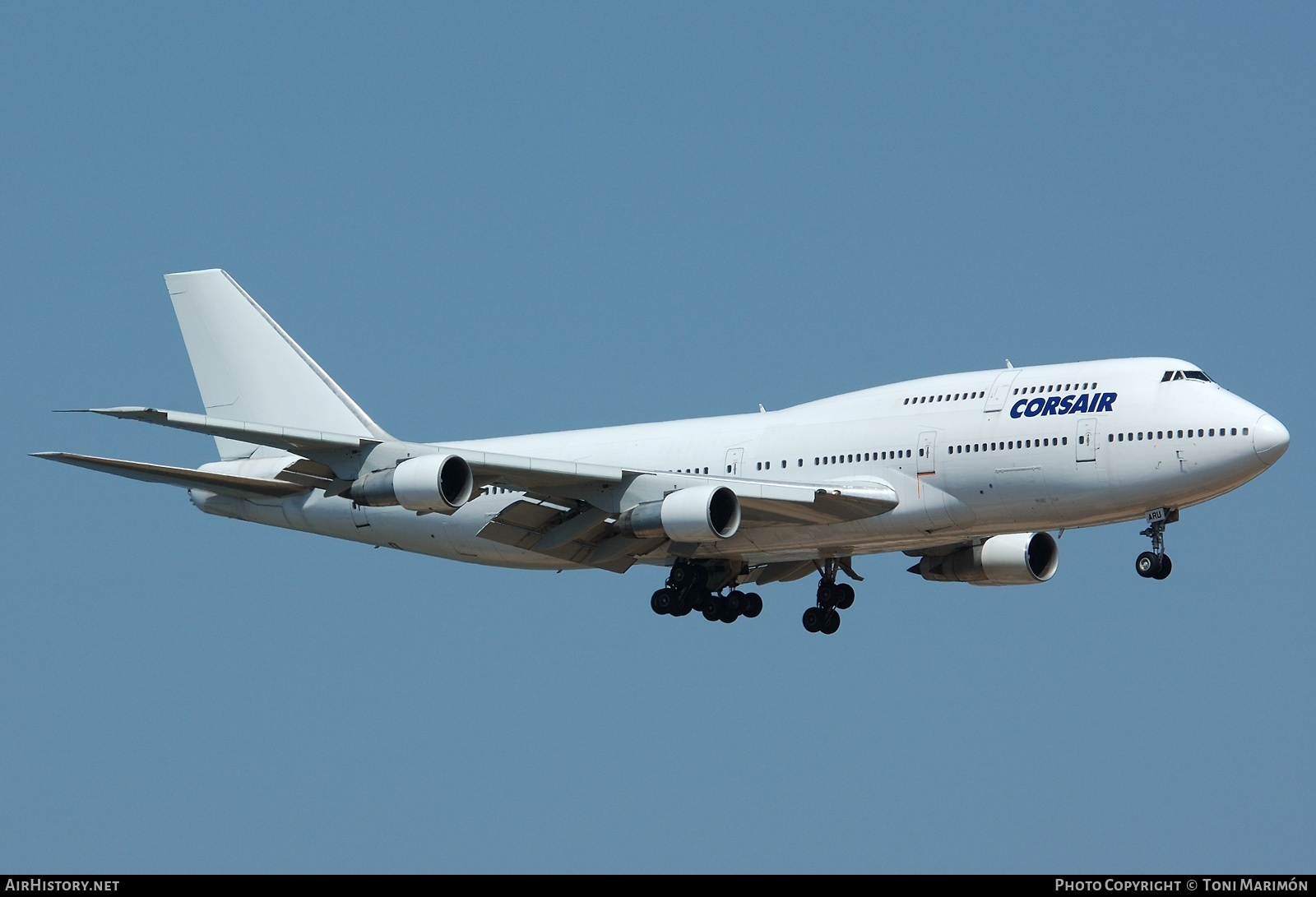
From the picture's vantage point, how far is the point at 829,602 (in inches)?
1892

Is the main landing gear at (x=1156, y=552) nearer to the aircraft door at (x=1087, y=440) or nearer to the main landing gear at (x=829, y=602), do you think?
the aircraft door at (x=1087, y=440)

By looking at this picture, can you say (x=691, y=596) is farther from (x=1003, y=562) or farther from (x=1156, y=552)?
(x=1156, y=552)

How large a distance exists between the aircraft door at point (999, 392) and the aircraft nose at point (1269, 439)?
553cm

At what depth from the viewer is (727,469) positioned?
4541cm

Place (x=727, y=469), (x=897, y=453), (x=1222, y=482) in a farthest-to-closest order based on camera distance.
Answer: (x=727, y=469), (x=897, y=453), (x=1222, y=482)

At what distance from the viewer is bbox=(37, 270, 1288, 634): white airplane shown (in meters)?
39.9

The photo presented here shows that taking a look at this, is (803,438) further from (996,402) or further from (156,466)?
(156,466)

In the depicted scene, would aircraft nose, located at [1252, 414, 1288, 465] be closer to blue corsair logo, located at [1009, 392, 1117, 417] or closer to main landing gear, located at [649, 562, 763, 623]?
blue corsair logo, located at [1009, 392, 1117, 417]

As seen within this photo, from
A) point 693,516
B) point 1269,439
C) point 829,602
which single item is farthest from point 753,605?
point 1269,439

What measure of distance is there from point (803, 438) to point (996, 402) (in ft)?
17.0

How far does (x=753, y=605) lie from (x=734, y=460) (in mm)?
5042

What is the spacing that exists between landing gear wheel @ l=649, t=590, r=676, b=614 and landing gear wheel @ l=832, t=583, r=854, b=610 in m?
4.64
